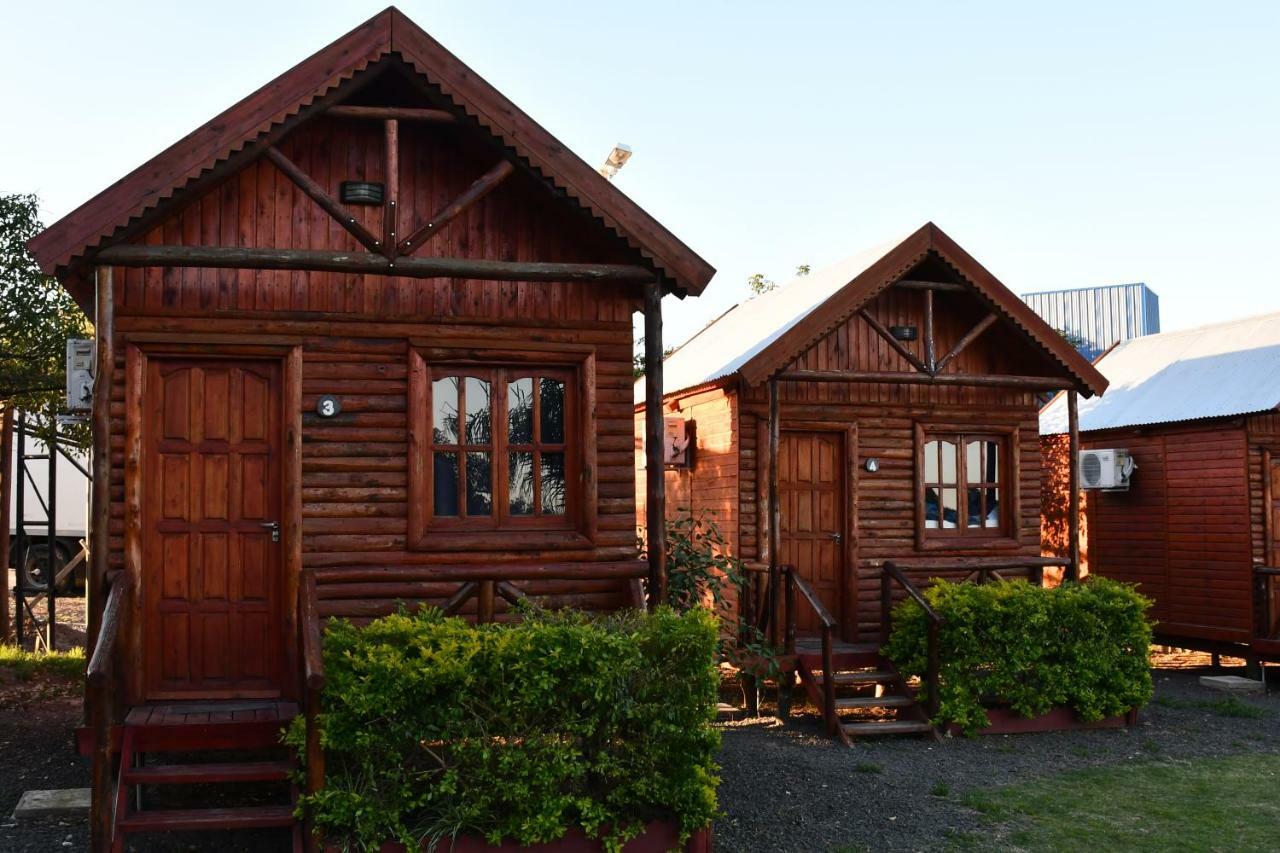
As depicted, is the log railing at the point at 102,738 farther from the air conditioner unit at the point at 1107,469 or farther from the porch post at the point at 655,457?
the air conditioner unit at the point at 1107,469

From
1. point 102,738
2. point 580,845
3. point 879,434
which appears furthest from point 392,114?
point 879,434

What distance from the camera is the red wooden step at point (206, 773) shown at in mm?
7539

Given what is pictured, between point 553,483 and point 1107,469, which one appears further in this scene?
point 1107,469

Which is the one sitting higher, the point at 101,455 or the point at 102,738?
the point at 101,455

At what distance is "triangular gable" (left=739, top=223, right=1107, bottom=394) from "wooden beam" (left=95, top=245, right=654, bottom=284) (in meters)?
3.12

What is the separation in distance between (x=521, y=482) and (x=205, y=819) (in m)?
3.60

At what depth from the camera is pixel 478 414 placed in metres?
9.85

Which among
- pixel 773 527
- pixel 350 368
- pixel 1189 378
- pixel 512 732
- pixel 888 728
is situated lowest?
pixel 888 728

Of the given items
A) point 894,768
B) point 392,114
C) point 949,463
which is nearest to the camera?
point 392,114

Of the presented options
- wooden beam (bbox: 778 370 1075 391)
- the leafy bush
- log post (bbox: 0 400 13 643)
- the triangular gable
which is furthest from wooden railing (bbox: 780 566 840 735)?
log post (bbox: 0 400 13 643)

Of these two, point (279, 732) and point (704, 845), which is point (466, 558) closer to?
point (279, 732)

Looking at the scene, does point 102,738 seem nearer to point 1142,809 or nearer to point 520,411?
point 520,411

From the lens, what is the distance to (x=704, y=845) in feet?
25.2

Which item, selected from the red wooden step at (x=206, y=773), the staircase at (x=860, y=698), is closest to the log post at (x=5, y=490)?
the red wooden step at (x=206, y=773)
